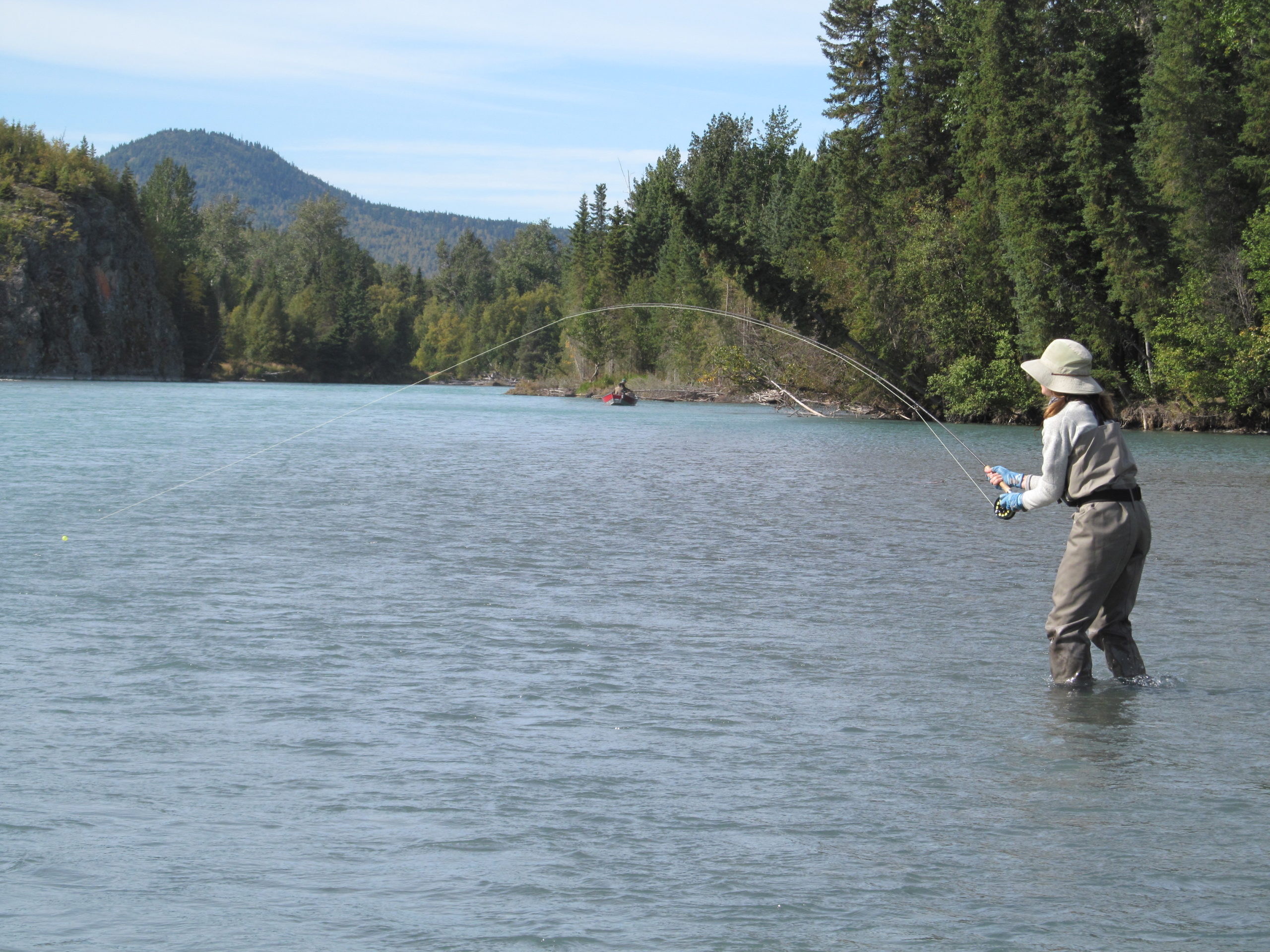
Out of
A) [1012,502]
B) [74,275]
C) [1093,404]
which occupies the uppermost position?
[74,275]

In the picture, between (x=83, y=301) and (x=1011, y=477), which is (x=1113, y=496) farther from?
(x=83, y=301)

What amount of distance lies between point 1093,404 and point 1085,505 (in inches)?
24.6

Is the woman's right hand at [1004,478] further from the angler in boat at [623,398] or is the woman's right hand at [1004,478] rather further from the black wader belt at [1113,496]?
the angler in boat at [623,398]

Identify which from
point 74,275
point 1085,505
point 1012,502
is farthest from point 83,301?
point 1085,505

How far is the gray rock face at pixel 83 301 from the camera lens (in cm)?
10025

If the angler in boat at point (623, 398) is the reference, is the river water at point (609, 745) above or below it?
below

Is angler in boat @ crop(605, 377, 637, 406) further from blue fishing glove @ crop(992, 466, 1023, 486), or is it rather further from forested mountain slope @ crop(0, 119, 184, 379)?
blue fishing glove @ crop(992, 466, 1023, 486)

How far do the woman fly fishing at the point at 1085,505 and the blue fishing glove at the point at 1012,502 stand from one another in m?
0.08

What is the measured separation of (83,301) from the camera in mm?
106000

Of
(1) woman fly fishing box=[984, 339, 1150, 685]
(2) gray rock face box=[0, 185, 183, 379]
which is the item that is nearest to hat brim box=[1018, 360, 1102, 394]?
(1) woman fly fishing box=[984, 339, 1150, 685]

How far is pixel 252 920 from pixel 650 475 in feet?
68.9

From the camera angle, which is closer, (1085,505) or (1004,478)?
(1085,505)

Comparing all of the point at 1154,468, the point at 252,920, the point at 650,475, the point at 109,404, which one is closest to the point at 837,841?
the point at 252,920

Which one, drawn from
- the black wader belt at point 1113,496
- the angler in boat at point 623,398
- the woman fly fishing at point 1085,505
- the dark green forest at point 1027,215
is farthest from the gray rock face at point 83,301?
the black wader belt at point 1113,496
